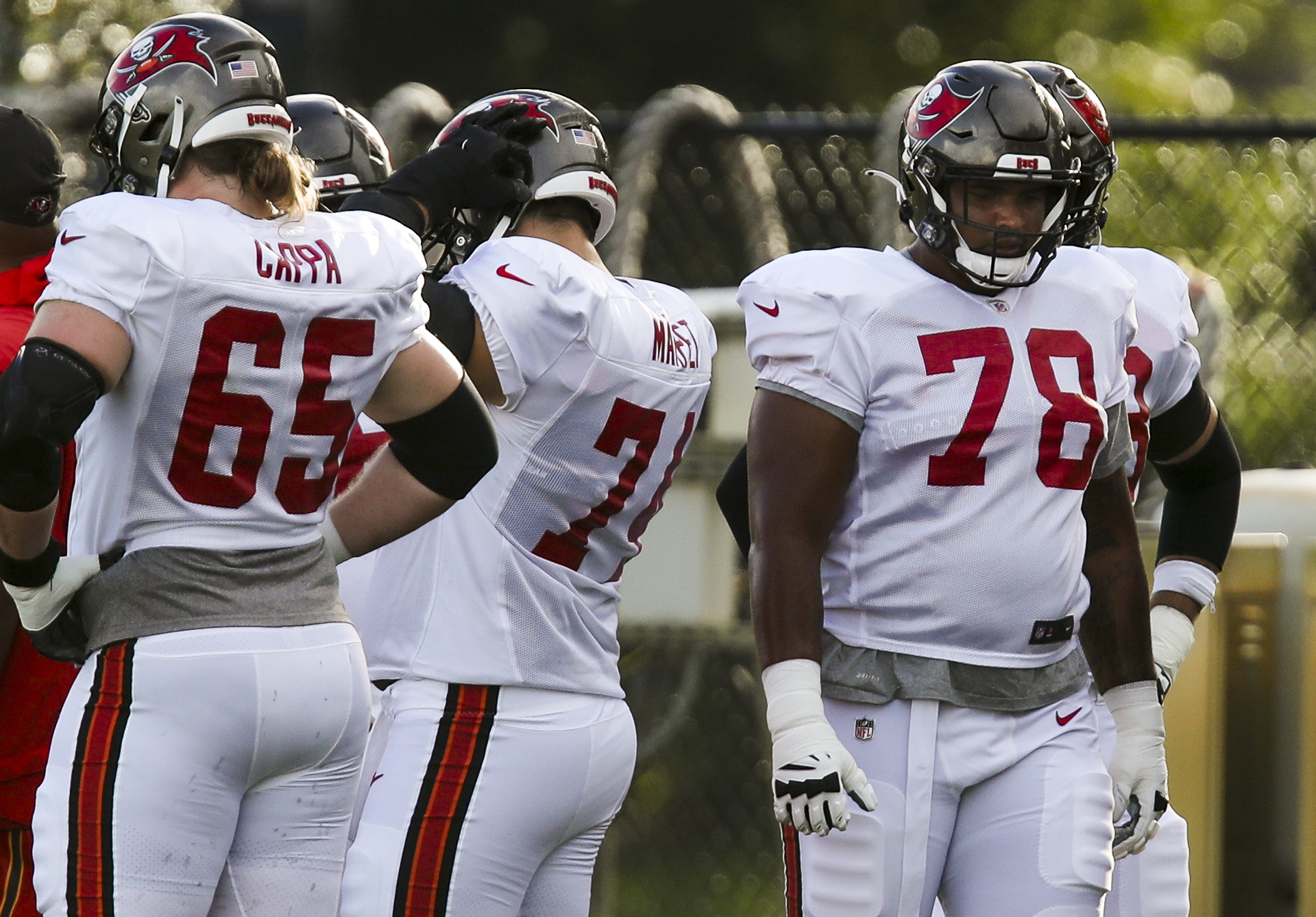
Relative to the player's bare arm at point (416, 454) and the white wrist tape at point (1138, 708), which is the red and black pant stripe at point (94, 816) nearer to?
the player's bare arm at point (416, 454)

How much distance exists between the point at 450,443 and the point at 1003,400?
0.92 meters

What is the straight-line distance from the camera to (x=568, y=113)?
12.6 ft

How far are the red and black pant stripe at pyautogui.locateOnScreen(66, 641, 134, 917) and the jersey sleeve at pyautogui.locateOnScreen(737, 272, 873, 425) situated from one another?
1201 mm

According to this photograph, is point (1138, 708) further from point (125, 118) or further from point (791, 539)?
point (125, 118)

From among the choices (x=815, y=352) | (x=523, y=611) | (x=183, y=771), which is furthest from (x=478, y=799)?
(x=815, y=352)

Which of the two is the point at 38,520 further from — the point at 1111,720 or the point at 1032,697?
the point at 1111,720

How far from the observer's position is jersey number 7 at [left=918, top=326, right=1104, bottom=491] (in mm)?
3092

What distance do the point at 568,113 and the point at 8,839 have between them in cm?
179

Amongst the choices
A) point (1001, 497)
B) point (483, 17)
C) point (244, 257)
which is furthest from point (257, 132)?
point (483, 17)

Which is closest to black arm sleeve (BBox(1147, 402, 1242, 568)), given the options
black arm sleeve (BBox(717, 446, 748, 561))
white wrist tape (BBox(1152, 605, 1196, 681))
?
white wrist tape (BBox(1152, 605, 1196, 681))

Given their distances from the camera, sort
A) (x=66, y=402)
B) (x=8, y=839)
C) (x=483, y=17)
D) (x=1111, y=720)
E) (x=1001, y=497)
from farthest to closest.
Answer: (x=483, y=17) < (x=1111, y=720) < (x=8, y=839) < (x=1001, y=497) < (x=66, y=402)

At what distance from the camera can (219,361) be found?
2629 mm

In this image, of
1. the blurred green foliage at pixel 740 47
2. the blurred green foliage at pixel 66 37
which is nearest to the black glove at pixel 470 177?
the blurred green foliage at pixel 66 37

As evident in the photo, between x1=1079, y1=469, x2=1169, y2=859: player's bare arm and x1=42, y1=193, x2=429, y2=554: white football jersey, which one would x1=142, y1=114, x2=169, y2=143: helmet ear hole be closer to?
x1=42, y1=193, x2=429, y2=554: white football jersey
